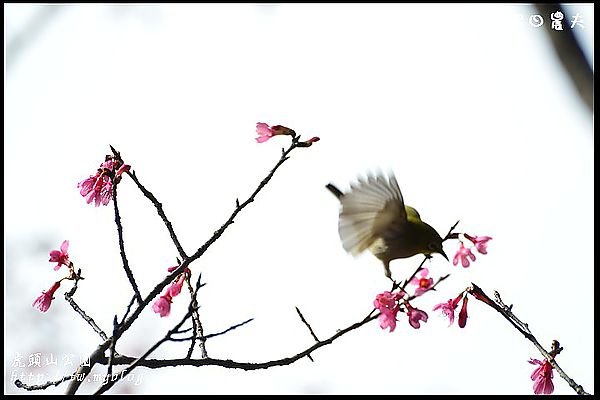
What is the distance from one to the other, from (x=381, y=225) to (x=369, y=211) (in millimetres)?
124

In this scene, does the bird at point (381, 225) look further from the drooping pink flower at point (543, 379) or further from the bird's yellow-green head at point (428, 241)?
the drooping pink flower at point (543, 379)

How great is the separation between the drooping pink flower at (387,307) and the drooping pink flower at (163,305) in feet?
2.76

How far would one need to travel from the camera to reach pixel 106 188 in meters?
2.87

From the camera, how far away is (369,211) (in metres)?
3.09

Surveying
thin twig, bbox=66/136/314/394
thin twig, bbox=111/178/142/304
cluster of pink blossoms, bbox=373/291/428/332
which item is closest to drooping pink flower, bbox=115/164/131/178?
thin twig, bbox=111/178/142/304

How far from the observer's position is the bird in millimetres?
3000

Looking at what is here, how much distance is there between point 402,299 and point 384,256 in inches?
26.0

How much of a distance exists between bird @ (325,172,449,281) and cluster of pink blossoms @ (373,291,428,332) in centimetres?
43

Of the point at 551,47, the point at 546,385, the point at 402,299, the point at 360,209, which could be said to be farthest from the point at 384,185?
the point at 551,47

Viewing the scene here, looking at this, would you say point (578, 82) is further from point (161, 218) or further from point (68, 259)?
point (68, 259)

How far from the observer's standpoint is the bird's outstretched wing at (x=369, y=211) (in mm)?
2990

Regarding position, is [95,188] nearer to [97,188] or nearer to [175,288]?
[97,188]

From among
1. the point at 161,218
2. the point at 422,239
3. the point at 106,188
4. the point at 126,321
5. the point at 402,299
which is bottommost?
the point at 402,299

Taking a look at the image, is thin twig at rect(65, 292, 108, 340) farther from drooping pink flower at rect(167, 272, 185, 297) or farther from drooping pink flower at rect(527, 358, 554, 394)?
drooping pink flower at rect(527, 358, 554, 394)
